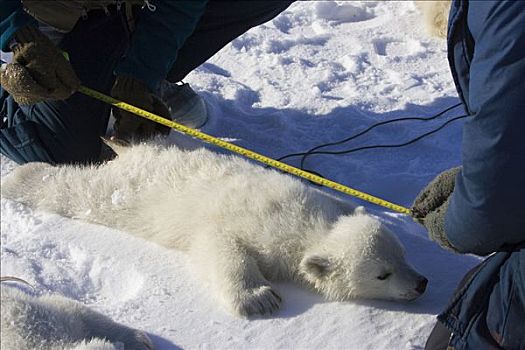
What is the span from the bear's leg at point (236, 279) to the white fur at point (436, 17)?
117 inches

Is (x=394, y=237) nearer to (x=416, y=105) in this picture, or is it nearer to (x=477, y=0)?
(x=477, y=0)

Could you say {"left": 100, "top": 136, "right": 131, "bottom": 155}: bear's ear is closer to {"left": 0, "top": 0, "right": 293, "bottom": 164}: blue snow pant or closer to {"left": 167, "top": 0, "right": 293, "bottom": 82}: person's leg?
{"left": 0, "top": 0, "right": 293, "bottom": 164}: blue snow pant

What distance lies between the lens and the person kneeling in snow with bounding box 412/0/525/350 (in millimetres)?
1884

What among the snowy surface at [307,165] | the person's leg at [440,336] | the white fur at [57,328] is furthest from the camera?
the snowy surface at [307,165]

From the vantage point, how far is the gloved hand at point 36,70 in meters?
3.47

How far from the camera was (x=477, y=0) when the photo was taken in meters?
1.95

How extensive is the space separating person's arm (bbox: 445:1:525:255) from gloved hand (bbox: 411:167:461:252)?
1.04 ft

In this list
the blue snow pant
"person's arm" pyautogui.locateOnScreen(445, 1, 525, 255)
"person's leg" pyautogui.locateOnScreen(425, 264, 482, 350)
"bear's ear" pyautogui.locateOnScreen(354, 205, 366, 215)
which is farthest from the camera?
the blue snow pant

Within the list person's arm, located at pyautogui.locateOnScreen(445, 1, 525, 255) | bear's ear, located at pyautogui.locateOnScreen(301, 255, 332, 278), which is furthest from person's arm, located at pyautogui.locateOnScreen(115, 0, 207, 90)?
person's arm, located at pyautogui.locateOnScreen(445, 1, 525, 255)

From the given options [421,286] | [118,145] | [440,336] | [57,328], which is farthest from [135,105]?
[440,336]

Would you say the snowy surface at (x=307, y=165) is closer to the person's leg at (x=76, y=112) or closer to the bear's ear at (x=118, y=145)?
the person's leg at (x=76, y=112)

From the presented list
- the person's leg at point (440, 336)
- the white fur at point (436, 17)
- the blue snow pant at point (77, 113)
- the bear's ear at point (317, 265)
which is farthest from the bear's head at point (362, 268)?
the white fur at point (436, 17)

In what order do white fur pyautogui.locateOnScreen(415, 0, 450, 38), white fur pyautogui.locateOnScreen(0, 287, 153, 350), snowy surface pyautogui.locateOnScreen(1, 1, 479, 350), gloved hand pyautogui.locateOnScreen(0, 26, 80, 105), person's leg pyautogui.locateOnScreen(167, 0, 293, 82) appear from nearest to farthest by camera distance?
white fur pyautogui.locateOnScreen(0, 287, 153, 350)
snowy surface pyautogui.locateOnScreen(1, 1, 479, 350)
gloved hand pyautogui.locateOnScreen(0, 26, 80, 105)
person's leg pyautogui.locateOnScreen(167, 0, 293, 82)
white fur pyautogui.locateOnScreen(415, 0, 450, 38)

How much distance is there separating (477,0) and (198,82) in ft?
10.6
